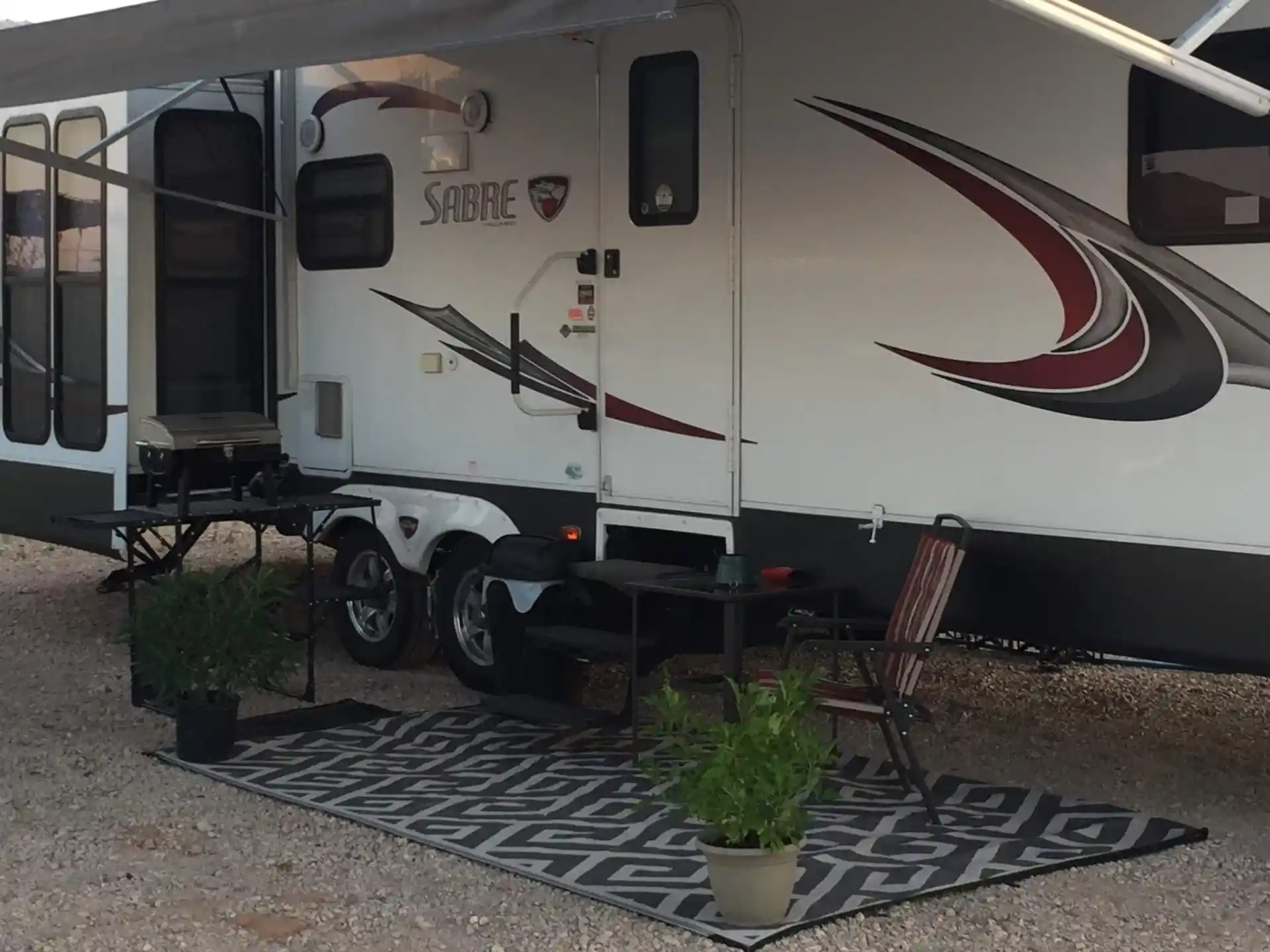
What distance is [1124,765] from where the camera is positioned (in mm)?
5844

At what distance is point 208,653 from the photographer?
19.1 ft

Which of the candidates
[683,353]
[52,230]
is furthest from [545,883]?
[52,230]

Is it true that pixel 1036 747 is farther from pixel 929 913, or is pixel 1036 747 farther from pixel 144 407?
pixel 144 407

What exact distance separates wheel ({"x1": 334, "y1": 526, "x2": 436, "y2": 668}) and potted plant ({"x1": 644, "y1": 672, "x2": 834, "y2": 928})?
334 cm

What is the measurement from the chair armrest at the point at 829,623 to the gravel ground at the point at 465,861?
0.65 metres

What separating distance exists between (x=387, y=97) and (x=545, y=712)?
2.62m

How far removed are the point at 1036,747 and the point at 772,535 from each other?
1193 mm

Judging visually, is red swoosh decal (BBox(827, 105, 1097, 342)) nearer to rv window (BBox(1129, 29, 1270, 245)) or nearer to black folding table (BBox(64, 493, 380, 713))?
rv window (BBox(1129, 29, 1270, 245))

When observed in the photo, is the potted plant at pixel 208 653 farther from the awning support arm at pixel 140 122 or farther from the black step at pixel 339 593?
the awning support arm at pixel 140 122

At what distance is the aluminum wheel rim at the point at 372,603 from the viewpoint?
24.7 feet

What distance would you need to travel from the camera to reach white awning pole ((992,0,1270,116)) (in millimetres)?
4035

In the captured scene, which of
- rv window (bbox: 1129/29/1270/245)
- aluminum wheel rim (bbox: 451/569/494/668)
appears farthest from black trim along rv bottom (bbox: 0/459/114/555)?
rv window (bbox: 1129/29/1270/245)

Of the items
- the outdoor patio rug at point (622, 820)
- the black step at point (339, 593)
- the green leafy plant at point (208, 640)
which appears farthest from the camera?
the black step at point (339, 593)

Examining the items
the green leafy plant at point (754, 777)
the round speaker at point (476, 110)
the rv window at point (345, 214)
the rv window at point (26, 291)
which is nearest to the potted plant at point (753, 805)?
the green leafy plant at point (754, 777)
